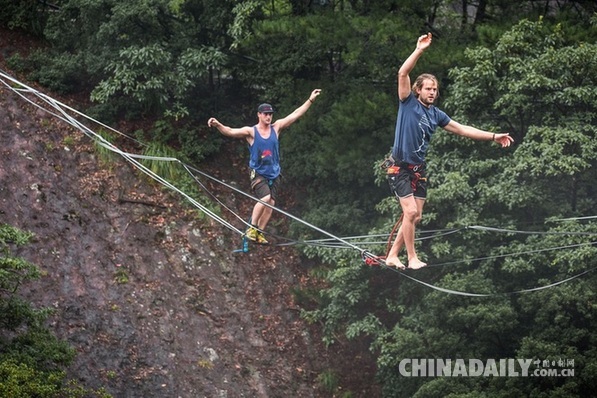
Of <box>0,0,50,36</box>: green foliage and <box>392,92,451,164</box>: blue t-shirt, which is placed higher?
<box>0,0,50,36</box>: green foliage

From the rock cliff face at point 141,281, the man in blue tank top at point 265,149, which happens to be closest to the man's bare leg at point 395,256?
the man in blue tank top at point 265,149

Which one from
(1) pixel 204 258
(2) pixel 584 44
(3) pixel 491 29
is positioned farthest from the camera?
(1) pixel 204 258

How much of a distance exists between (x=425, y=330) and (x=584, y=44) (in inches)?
174

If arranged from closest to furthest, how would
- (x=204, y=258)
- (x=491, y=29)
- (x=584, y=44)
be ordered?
(x=584, y=44)
(x=491, y=29)
(x=204, y=258)

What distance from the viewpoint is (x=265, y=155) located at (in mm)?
13359

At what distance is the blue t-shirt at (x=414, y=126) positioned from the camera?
11.3m

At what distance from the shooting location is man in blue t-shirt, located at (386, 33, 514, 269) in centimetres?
1125

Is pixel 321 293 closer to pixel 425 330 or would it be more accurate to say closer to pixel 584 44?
pixel 425 330

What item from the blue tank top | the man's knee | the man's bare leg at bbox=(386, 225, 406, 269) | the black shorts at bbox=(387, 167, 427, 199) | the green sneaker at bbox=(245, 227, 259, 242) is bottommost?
the man's bare leg at bbox=(386, 225, 406, 269)

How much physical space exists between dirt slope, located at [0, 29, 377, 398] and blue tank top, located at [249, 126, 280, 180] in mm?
4631

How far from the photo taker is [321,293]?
1800cm

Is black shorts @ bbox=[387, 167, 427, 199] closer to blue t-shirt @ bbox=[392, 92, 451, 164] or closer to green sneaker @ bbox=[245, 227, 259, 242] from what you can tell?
blue t-shirt @ bbox=[392, 92, 451, 164]

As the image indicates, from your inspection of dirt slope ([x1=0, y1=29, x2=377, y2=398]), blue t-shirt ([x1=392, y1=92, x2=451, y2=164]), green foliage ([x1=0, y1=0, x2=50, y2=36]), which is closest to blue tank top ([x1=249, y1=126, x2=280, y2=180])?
blue t-shirt ([x1=392, y1=92, x2=451, y2=164])

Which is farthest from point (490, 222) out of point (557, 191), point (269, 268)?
point (269, 268)
